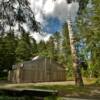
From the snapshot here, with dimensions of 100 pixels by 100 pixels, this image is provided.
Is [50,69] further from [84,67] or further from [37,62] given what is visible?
[84,67]

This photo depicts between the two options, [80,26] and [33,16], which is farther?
[80,26]

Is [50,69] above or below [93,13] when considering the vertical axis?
below

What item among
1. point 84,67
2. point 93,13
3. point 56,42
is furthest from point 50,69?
point 56,42

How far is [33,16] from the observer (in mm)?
10320

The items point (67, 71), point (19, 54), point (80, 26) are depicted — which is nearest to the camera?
point (80, 26)

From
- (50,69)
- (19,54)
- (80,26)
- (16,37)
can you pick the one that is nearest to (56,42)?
(19,54)

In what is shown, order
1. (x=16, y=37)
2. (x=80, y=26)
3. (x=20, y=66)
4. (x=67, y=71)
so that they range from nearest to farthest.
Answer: (x=16, y=37)
(x=80, y=26)
(x=20, y=66)
(x=67, y=71)

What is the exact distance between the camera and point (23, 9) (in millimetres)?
10156

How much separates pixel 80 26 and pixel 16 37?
54.1 feet

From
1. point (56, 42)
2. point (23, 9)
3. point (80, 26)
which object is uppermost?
point (56, 42)

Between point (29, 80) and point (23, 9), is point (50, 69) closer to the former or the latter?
point (29, 80)

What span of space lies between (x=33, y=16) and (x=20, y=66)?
28.4 metres

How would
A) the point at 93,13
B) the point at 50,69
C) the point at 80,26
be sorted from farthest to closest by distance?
the point at 50,69 < the point at 80,26 < the point at 93,13

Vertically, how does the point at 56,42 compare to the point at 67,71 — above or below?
above
